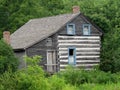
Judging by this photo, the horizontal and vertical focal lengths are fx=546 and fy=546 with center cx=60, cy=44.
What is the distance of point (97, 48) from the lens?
50.6m

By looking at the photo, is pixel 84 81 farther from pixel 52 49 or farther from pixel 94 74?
pixel 52 49

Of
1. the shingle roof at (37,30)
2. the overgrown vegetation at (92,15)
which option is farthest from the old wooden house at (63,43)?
the overgrown vegetation at (92,15)

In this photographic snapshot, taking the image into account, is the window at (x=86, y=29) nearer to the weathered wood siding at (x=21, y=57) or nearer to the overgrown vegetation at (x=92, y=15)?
the overgrown vegetation at (x=92, y=15)

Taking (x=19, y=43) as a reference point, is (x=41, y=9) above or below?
above

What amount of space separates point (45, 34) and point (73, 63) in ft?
11.9

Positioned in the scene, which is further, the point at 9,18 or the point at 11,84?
the point at 9,18

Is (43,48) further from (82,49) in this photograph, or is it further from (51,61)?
(82,49)

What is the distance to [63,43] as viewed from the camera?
4856cm

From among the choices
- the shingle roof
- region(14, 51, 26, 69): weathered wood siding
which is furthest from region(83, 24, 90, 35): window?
region(14, 51, 26, 69): weathered wood siding

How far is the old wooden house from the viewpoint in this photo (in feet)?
156

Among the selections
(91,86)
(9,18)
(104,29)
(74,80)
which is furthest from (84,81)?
(9,18)

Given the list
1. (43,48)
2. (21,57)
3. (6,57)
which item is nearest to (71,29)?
(43,48)

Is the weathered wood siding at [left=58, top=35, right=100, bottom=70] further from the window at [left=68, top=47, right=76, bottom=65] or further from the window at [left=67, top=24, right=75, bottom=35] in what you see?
the window at [left=67, top=24, right=75, bottom=35]

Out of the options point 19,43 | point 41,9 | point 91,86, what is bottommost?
point 91,86
